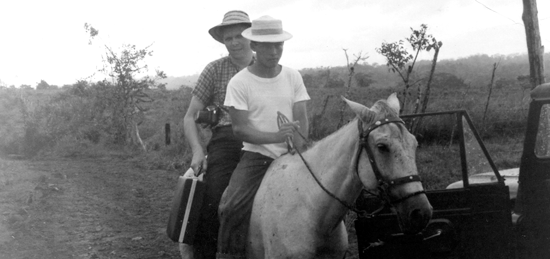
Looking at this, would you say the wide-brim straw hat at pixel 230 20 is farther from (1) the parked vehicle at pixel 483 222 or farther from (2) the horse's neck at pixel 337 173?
(1) the parked vehicle at pixel 483 222

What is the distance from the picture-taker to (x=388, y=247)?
4105mm

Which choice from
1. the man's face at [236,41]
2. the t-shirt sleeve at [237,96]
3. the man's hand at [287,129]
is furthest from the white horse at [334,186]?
the man's face at [236,41]

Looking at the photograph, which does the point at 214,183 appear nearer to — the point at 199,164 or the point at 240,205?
the point at 199,164

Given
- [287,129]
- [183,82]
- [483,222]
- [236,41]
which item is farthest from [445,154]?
[183,82]

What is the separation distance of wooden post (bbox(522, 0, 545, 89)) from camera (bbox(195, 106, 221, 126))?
7.06 meters

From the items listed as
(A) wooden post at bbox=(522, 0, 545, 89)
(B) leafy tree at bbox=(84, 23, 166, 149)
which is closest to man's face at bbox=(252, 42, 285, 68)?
(A) wooden post at bbox=(522, 0, 545, 89)

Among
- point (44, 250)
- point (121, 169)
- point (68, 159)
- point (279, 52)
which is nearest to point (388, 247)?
point (279, 52)

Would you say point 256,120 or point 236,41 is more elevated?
point 236,41

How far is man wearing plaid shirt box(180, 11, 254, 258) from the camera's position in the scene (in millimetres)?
4316

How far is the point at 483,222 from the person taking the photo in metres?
4.16

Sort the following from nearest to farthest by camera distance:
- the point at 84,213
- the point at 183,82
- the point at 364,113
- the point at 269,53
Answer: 1. the point at 364,113
2. the point at 269,53
3. the point at 84,213
4. the point at 183,82

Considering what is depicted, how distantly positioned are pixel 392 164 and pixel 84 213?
7728 mm

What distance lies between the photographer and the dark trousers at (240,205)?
3875 mm

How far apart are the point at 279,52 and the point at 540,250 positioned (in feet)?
7.56
